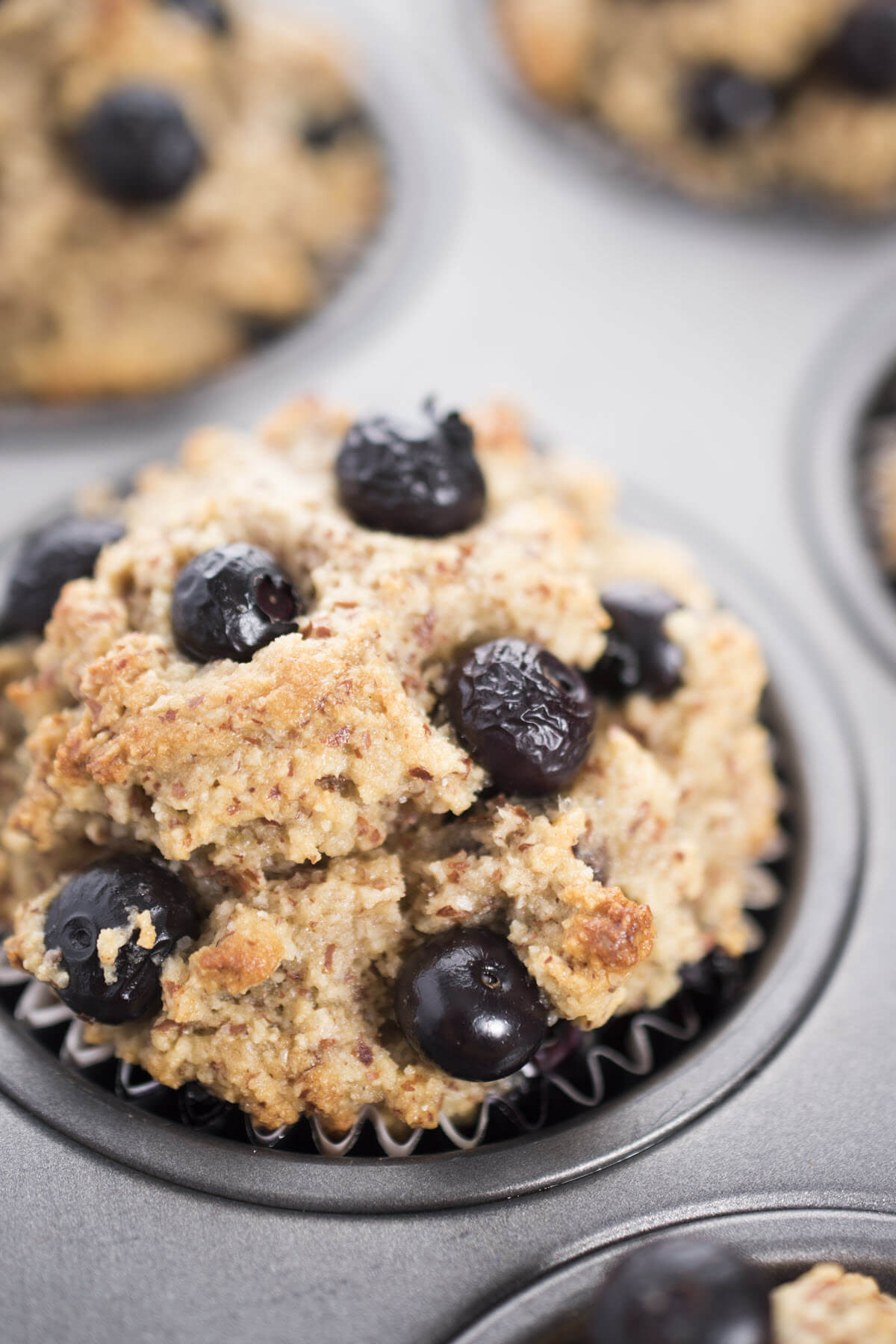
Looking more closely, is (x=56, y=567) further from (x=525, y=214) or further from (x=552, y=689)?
(x=525, y=214)

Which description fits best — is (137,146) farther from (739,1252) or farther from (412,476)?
(739,1252)

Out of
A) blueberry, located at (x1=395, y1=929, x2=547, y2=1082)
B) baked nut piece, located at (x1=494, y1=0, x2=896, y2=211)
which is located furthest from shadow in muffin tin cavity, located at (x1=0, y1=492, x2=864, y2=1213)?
baked nut piece, located at (x1=494, y1=0, x2=896, y2=211)

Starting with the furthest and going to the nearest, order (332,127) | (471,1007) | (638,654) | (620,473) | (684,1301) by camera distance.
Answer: (332,127), (620,473), (638,654), (471,1007), (684,1301)

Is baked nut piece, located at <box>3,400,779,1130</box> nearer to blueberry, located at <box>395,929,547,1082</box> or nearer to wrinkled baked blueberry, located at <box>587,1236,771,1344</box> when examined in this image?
blueberry, located at <box>395,929,547,1082</box>

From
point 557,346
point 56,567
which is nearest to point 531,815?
point 56,567

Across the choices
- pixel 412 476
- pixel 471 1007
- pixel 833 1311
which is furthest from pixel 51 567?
pixel 833 1311

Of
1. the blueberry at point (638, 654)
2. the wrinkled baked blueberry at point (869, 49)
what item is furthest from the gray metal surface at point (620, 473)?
the blueberry at point (638, 654)
